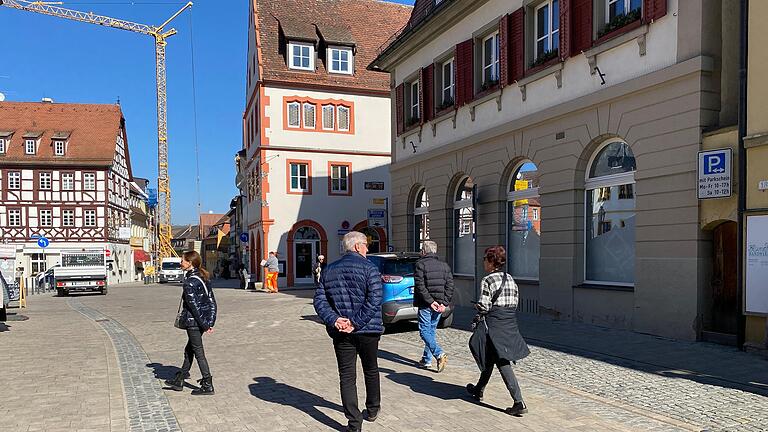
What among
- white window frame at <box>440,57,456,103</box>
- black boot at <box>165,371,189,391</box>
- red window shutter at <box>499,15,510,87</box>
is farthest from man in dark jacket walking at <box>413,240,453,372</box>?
white window frame at <box>440,57,456,103</box>

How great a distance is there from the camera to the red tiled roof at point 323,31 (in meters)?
32.1

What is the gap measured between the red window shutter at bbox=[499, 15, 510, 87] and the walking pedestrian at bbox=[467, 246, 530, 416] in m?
10.3

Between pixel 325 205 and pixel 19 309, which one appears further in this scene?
pixel 325 205

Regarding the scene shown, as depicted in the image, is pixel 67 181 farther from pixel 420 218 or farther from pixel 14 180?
pixel 420 218

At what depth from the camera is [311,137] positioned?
3200 centimetres

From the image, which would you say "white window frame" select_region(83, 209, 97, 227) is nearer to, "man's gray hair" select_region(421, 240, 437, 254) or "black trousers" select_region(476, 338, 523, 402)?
"man's gray hair" select_region(421, 240, 437, 254)

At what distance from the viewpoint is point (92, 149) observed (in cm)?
4975

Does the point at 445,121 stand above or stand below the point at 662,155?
above

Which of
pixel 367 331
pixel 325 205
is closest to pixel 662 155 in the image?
pixel 367 331

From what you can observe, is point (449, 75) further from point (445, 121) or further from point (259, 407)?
point (259, 407)

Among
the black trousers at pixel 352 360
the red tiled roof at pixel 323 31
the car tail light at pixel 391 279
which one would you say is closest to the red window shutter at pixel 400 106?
the red tiled roof at pixel 323 31

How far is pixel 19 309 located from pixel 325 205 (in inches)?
579

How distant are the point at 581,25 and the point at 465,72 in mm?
5073

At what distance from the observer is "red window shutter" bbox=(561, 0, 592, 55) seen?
506 inches
